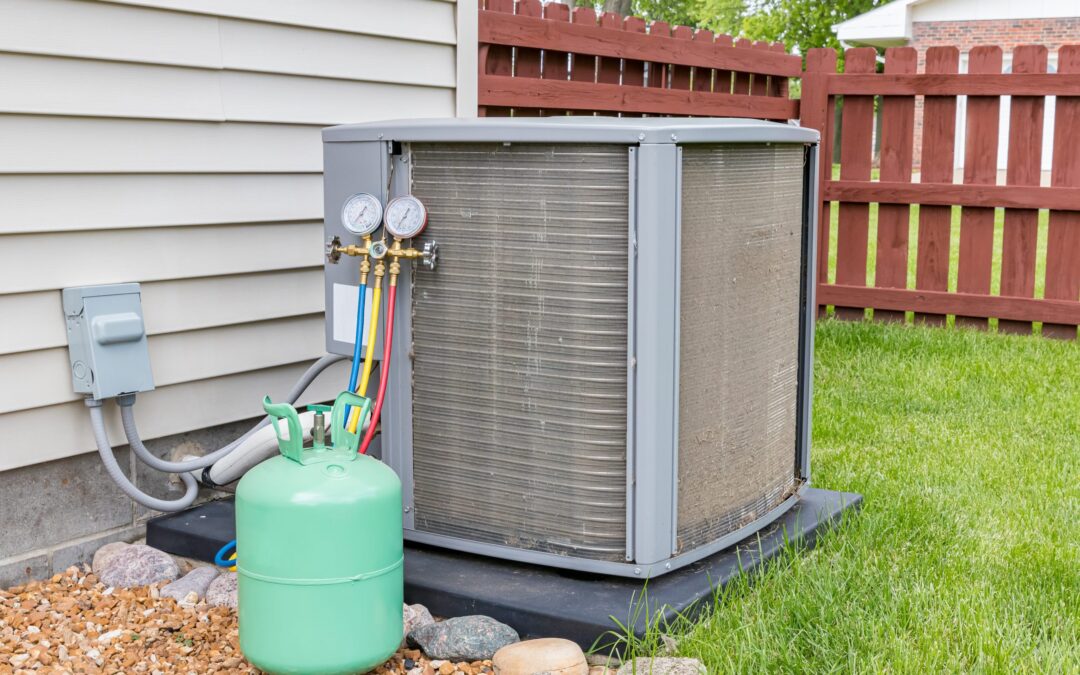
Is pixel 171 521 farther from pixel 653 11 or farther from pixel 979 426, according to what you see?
pixel 653 11

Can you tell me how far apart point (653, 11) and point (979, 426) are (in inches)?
1291

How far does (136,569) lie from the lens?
2.63m

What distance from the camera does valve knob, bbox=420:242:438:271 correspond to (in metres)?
2.44

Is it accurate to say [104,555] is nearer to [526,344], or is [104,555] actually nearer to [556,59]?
[526,344]

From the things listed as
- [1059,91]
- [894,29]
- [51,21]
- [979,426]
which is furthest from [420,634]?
[894,29]

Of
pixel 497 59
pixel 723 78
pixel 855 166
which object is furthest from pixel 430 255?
pixel 855 166

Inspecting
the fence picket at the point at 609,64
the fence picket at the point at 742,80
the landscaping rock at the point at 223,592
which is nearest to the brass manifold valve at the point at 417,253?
the landscaping rock at the point at 223,592

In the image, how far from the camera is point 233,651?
7.56 feet

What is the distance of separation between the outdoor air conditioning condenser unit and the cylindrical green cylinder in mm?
404

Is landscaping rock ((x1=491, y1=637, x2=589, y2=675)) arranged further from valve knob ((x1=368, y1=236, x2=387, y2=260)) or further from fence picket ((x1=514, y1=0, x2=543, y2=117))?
fence picket ((x1=514, y1=0, x2=543, y2=117))

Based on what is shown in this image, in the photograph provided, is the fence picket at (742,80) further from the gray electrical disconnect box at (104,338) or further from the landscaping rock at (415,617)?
the landscaping rock at (415,617)

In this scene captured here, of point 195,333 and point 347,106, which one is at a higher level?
point 347,106

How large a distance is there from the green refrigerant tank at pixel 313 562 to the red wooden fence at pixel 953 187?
165 inches

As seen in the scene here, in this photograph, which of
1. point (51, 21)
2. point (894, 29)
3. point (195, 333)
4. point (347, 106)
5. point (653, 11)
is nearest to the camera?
point (51, 21)
